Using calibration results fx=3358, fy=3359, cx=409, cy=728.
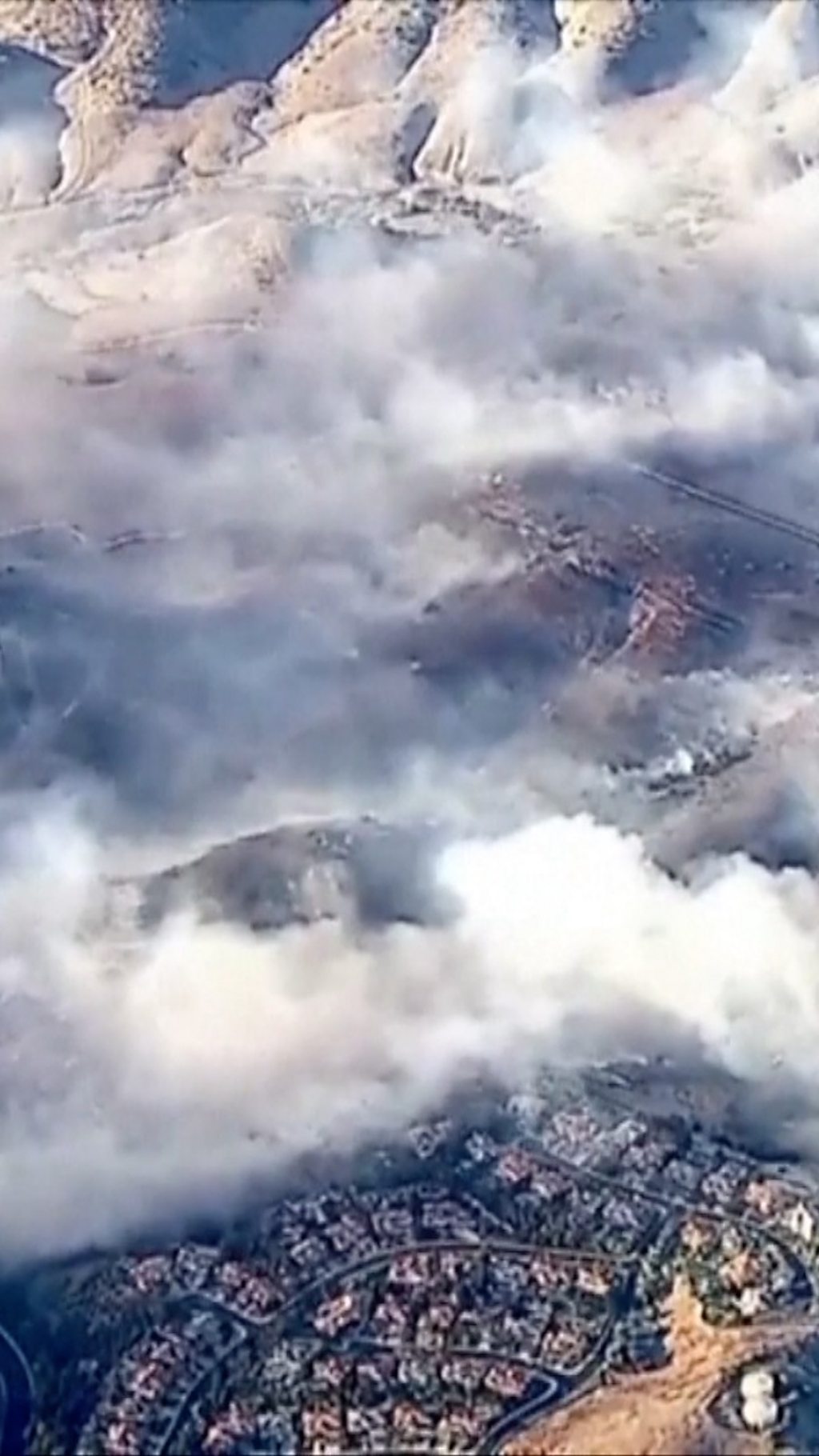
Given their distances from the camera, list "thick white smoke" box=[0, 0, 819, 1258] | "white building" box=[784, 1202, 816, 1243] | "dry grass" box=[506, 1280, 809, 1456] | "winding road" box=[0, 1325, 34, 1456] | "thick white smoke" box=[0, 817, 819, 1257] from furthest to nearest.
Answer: "thick white smoke" box=[0, 0, 819, 1258] → "thick white smoke" box=[0, 817, 819, 1257] → "white building" box=[784, 1202, 816, 1243] → "winding road" box=[0, 1325, 34, 1456] → "dry grass" box=[506, 1280, 809, 1456]

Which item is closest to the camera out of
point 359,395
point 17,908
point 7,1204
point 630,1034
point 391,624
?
point 7,1204

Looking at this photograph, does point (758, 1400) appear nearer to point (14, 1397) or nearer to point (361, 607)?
point (14, 1397)

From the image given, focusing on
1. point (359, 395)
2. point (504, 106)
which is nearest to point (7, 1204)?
point (359, 395)

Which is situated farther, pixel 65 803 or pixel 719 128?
pixel 719 128

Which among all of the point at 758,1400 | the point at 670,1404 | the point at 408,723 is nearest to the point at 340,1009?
the point at 408,723

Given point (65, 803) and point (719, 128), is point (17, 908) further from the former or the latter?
point (719, 128)

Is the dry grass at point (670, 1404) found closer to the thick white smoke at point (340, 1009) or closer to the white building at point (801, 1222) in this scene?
the white building at point (801, 1222)

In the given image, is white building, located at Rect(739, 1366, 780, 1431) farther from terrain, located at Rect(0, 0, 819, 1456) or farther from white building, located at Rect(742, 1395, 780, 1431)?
terrain, located at Rect(0, 0, 819, 1456)

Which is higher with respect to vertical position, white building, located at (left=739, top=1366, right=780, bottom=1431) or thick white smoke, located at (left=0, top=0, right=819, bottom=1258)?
white building, located at (left=739, top=1366, right=780, bottom=1431)

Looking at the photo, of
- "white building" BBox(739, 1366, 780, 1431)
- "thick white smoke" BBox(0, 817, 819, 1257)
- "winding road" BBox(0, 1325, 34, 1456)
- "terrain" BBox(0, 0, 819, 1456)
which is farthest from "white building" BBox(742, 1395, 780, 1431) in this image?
"winding road" BBox(0, 1325, 34, 1456)
